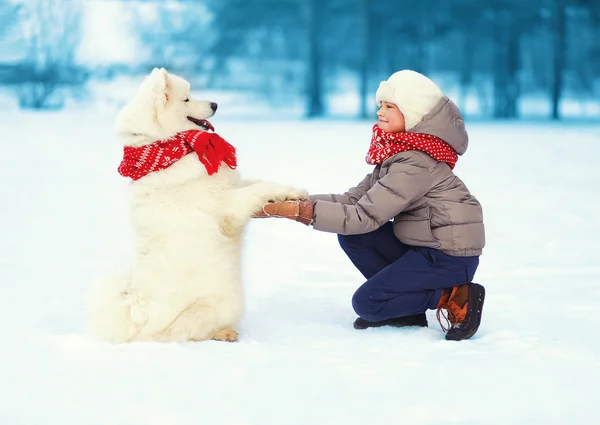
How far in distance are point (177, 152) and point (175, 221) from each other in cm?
24

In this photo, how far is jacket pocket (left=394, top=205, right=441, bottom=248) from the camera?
2.70m

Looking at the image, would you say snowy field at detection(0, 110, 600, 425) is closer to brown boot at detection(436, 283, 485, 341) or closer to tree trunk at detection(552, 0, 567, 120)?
brown boot at detection(436, 283, 485, 341)

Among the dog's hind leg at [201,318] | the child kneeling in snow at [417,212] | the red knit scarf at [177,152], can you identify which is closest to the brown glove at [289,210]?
the child kneeling in snow at [417,212]

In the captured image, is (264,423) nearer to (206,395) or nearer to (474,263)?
(206,395)

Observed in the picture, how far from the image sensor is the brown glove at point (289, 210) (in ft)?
8.29

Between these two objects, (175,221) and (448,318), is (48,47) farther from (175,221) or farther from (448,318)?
(448,318)

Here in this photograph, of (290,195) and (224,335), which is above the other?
(290,195)

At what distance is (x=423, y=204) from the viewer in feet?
8.83

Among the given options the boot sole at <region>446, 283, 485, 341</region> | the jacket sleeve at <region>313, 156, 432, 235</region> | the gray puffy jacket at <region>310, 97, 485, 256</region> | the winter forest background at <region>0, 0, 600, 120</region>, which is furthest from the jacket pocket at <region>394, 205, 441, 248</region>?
the winter forest background at <region>0, 0, 600, 120</region>

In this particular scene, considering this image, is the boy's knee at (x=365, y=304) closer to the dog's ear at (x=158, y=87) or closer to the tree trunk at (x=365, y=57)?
the dog's ear at (x=158, y=87)

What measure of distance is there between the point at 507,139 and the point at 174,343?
1008cm

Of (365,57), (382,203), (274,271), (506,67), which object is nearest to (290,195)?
(382,203)

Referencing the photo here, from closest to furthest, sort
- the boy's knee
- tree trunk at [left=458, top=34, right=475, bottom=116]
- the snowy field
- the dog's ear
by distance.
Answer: the snowy field < the dog's ear < the boy's knee < tree trunk at [left=458, top=34, right=475, bottom=116]

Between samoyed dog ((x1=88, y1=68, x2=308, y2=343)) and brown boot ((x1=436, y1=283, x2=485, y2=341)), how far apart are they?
28.8 inches
